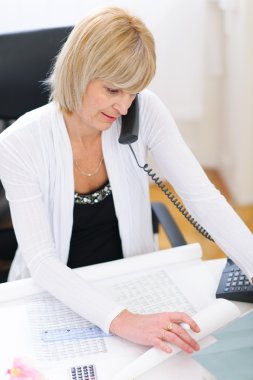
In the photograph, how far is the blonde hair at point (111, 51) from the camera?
4.15 feet

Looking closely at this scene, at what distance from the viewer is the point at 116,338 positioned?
1169mm

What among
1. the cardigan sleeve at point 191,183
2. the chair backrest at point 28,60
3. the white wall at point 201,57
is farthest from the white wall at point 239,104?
Result: the cardigan sleeve at point 191,183

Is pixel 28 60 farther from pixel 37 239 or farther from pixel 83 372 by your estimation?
pixel 83 372

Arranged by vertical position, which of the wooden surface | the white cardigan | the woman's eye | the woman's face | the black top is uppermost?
the woman's eye

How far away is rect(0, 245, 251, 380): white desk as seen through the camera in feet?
A: 3.51

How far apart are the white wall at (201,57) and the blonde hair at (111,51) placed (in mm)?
1377

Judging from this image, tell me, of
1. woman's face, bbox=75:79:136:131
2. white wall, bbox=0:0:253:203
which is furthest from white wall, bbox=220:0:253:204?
woman's face, bbox=75:79:136:131

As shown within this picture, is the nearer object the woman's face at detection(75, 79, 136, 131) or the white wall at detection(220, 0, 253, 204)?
the woman's face at detection(75, 79, 136, 131)

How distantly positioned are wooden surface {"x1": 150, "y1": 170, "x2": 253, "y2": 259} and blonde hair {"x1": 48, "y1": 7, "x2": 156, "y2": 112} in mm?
1433

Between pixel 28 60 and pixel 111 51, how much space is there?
53 cm

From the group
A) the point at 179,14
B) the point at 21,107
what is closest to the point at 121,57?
the point at 21,107

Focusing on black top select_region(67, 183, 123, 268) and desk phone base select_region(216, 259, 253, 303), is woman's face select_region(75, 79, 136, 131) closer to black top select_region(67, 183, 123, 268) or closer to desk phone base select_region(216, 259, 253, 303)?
black top select_region(67, 183, 123, 268)

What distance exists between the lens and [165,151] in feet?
4.93

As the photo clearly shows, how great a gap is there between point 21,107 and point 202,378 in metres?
1.00
